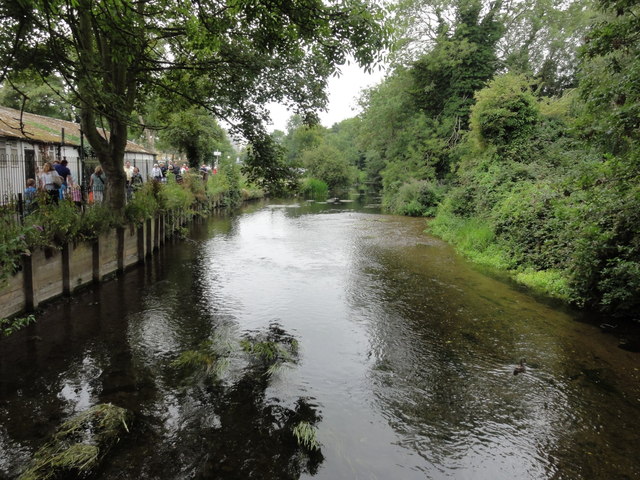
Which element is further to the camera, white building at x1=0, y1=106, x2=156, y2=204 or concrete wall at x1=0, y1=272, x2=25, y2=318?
white building at x1=0, y1=106, x2=156, y2=204

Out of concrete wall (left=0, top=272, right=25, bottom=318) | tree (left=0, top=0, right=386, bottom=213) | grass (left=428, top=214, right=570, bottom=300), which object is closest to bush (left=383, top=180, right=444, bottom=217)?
grass (left=428, top=214, right=570, bottom=300)

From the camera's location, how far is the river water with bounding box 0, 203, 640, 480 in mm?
5234

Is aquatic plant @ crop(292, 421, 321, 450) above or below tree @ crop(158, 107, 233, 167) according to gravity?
below

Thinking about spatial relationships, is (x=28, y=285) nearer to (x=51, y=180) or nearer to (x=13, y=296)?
(x=13, y=296)

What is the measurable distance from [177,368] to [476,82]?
1091 inches

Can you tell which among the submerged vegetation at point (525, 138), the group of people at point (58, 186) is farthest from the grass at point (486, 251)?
the group of people at point (58, 186)

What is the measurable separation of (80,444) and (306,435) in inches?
106

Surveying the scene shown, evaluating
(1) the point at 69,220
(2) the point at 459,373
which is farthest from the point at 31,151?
(2) the point at 459,373

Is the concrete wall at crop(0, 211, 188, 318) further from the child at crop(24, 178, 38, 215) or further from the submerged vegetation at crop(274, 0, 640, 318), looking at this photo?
the submerged vegetation at crop(274, 0, 640, 318)

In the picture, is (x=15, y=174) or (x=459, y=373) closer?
(x=459, y=373)

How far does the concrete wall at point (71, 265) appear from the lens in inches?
357

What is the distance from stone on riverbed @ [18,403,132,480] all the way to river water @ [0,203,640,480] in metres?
0.21

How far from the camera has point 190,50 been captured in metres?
12.8

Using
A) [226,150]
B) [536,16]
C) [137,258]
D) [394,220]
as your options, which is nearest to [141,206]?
Result: [137,258]
